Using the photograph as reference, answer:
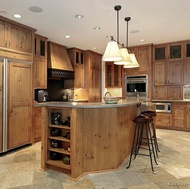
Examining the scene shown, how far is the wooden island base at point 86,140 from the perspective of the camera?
2.44m

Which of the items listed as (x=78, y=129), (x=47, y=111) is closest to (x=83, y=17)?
(x=47, y=111)

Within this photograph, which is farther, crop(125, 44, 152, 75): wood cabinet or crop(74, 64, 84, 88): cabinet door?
crop(74, 64, 84, 88): cabinet door

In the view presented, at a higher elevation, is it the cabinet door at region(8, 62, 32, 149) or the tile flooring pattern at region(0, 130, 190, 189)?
the cabinet door at region(8, 62, 32, 149)

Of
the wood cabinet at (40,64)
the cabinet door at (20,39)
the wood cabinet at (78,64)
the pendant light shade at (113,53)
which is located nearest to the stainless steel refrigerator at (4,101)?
the cabinet door at (20,39)

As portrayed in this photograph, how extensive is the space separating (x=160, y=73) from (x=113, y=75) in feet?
6.53

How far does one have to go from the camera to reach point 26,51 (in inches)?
154

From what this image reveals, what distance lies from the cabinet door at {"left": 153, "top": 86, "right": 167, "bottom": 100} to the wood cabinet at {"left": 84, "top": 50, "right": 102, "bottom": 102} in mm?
2302

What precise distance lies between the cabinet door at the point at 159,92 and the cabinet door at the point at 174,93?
123 mm

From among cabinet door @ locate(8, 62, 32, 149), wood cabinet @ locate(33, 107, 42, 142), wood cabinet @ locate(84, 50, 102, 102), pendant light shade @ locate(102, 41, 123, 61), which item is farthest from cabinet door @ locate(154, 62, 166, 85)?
cabinet door @ locate(8, 62, 32, 149)

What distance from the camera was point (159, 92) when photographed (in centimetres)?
577

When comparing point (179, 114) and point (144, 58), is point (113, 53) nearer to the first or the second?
point (144, 58)

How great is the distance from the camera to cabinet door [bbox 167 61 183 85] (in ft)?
17.8

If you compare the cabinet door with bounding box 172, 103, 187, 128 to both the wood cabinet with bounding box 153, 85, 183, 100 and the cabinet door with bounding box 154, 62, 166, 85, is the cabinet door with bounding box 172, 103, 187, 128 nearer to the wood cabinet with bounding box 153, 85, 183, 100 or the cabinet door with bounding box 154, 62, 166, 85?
the wood cabinet with bounding box 153, 85, 183, 100

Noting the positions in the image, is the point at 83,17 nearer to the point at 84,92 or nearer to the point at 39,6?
the point at 39,6
